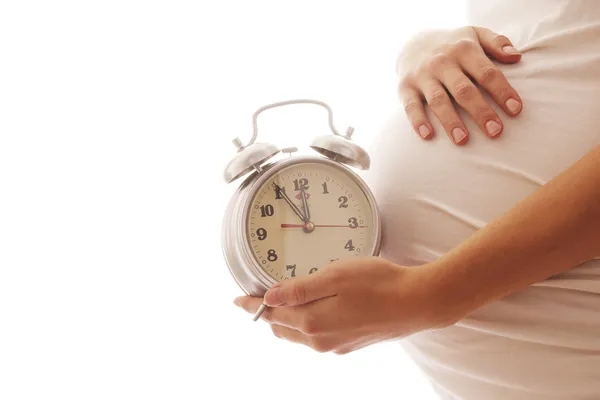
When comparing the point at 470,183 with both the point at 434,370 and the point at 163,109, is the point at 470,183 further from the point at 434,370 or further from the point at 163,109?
the point at 163,109

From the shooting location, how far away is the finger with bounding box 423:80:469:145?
33.0 inches

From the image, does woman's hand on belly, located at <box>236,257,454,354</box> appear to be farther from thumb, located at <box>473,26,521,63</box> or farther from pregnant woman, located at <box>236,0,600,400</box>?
thumb, located at <box>473,26,521,63</box>

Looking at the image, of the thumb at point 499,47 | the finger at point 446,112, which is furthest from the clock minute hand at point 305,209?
the thumb at point 499,47

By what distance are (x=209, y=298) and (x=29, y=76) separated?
0.55 meters

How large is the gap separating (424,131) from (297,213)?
0.71 ft

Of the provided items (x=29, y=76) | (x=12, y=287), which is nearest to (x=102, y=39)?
(x=29, y=76)

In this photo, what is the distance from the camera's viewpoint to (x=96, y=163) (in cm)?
119

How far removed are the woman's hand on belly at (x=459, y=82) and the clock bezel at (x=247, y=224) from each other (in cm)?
14

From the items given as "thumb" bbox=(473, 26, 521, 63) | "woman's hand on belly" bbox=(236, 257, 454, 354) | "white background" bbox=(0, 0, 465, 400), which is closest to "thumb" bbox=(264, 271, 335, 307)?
"woman's hand on belly" bbox=(236, 257, 454, 354)

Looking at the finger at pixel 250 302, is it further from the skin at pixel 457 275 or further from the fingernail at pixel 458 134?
the fingernail at pixel 458 134

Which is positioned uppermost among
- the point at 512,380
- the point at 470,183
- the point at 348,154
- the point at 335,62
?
the point at 335,62

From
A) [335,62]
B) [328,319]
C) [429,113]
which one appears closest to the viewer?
[328,319]

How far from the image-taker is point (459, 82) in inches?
33.6

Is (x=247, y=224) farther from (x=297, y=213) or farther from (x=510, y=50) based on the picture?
(x=510, y=50)
